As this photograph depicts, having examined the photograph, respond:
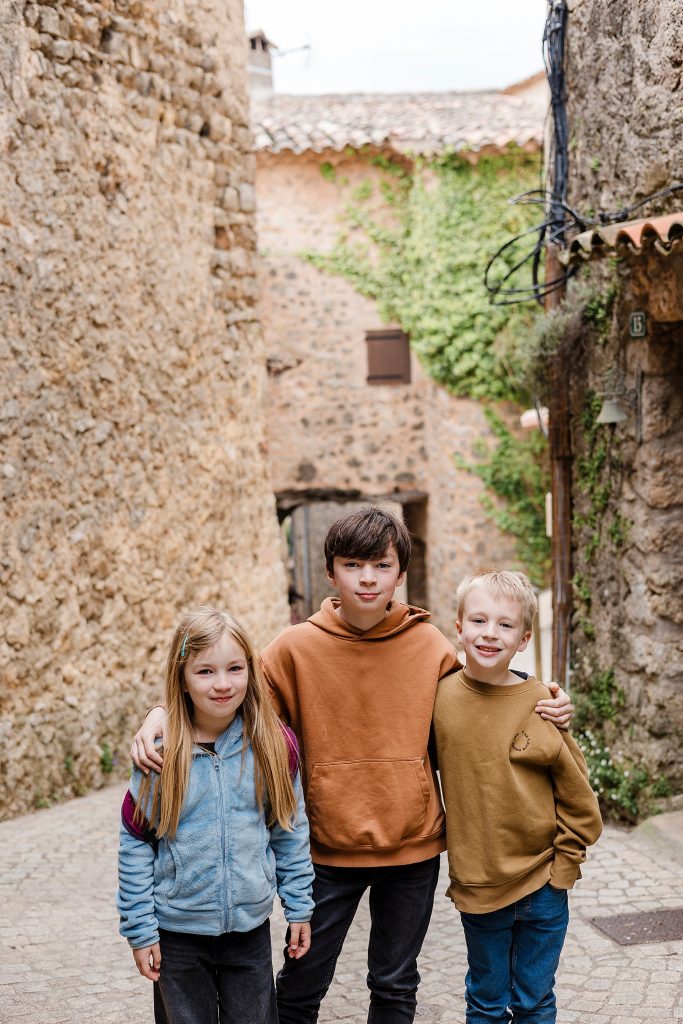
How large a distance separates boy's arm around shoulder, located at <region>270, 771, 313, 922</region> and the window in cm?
1173


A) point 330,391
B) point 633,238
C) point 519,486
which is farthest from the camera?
point 330,391

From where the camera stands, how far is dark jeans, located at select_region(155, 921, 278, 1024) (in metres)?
2.48

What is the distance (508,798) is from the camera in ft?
8.77

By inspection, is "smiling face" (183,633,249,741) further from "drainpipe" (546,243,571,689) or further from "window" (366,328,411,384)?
"window" (366,328,411,384)

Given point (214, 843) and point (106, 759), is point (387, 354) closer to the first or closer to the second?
point (106, 759)

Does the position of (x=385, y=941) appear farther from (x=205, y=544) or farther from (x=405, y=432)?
(x=405, y=432)

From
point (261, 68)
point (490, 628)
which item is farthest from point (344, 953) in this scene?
point (261, 68)

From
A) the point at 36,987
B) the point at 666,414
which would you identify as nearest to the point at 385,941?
the point at 36,987

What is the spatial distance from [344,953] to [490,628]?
2.00 metres

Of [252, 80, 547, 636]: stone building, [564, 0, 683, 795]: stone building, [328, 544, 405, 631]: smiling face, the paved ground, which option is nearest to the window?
[252, 80, 547, 636]: stone building

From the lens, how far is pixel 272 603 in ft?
28.8

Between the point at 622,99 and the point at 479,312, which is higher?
the point at 622,99

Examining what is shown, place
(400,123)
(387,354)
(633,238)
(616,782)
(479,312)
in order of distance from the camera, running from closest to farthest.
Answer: (633,238), (616,782), (479,312), (400,123), (387,354)

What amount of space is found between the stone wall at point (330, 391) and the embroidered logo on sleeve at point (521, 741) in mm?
10961
